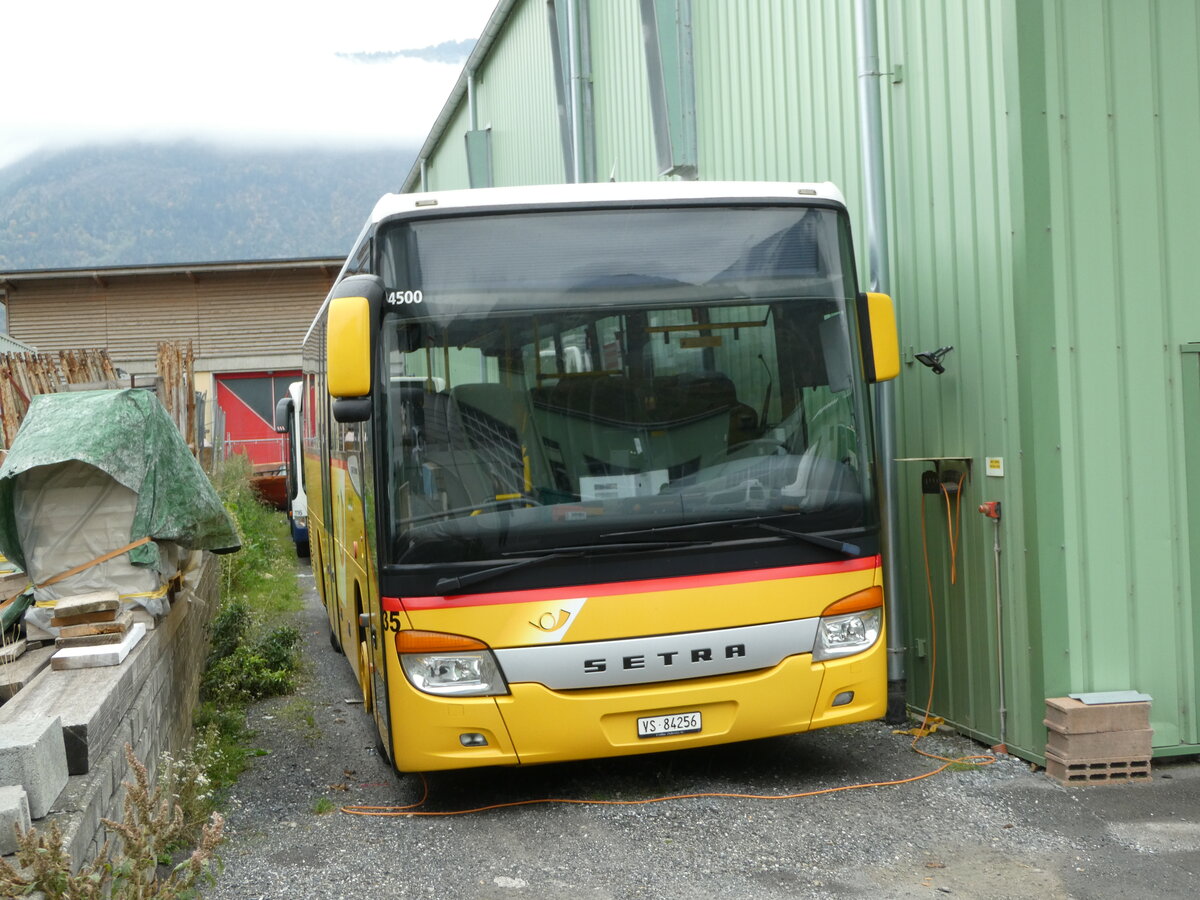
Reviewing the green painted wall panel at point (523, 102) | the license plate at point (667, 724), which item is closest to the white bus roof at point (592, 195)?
the license plate at point (667, 724)

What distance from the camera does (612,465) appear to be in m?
6.10

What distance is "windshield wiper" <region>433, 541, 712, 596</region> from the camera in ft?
19.4

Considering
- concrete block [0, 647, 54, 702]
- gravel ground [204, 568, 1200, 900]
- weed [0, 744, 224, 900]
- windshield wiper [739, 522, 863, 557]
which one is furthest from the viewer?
windshield wiper [739, 522, 863, 557]

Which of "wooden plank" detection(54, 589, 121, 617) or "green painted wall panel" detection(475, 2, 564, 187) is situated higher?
"green painted wall panel" detection(475, 2, 564, 187)

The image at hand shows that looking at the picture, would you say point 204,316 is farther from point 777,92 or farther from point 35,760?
point 35,760

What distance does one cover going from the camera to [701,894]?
5.12 metres

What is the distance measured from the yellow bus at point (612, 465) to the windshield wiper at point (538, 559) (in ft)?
0.04

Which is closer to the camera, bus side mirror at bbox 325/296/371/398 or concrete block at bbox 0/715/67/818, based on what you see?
concrete block at bbox 0/715/67/818

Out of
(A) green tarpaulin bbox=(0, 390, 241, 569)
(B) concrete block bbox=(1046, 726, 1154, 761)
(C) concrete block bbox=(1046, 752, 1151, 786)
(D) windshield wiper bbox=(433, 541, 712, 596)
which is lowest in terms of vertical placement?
(C) concrete block bbox=(1046, 752, 1151, 786)

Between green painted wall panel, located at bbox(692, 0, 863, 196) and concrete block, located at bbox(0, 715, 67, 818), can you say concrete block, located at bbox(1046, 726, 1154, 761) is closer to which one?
green painted wall panel, located at bbox(692, 0, 863, 196)

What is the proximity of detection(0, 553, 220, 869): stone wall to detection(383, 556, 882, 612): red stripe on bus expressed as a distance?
1.22m

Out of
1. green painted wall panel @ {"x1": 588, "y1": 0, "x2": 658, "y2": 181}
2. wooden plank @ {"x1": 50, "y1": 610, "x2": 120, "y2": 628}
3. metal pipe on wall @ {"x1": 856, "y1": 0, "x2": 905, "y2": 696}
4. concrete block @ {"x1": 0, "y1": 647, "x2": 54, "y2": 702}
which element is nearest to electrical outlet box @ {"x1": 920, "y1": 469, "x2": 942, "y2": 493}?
metal pipe on wall @ {"x1": 856, "y1": 0, "x2": 905, "y2": 696}

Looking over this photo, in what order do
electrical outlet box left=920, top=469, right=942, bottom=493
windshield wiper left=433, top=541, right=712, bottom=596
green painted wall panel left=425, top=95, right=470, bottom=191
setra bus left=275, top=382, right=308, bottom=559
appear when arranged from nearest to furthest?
windshield wiper left=433, top=541, right=712, bottom=596 → electrical outlet box left=920, top=469, right=942, bottom=493 → setra bus left=275, top=382, right=308, bottom=559 → green painted wall panel left=425, top=95, right=470, bottom=191

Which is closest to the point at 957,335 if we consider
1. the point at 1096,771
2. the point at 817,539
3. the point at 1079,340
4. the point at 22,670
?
the point at 1079,340
